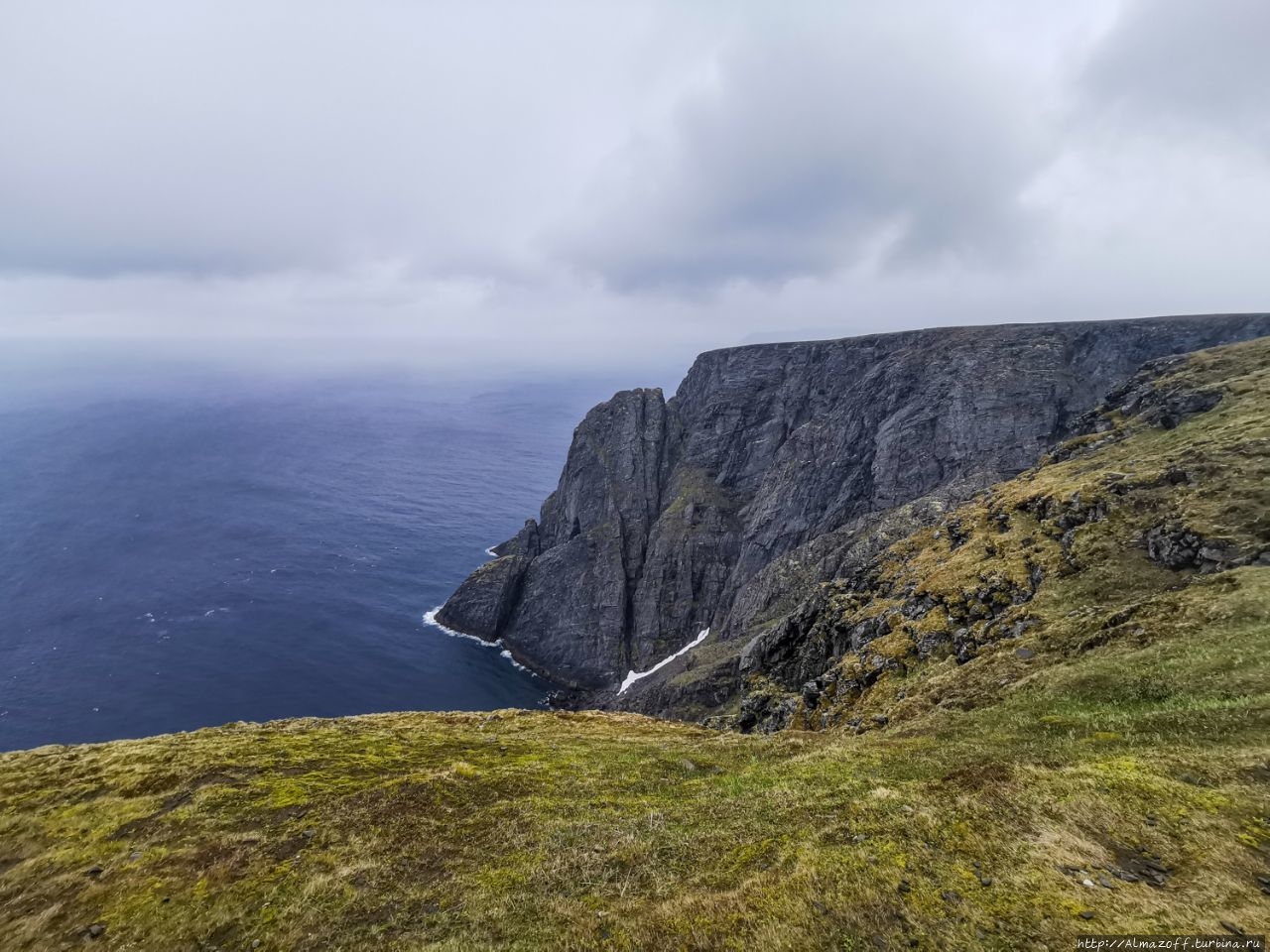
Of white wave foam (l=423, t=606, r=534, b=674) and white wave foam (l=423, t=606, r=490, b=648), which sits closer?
white wave foam (l=423, t=606, r=534, b=674)

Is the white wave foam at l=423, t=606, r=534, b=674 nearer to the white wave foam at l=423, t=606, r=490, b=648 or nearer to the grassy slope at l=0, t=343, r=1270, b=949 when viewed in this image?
the white wave foam at l=423, t=606, r=490, b=648

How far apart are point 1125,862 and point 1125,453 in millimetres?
66839

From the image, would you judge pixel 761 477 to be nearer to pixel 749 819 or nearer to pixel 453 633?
pixel 453 633

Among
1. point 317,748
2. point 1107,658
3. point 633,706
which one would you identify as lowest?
point 633,706

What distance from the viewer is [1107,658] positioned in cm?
2955

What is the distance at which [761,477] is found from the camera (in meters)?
174

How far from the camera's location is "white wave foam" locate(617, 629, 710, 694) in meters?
143

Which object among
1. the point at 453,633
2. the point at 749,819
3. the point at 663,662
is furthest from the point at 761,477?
the point at 749,819

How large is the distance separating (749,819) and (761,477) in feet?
516

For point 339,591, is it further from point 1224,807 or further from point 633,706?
point 1224,807

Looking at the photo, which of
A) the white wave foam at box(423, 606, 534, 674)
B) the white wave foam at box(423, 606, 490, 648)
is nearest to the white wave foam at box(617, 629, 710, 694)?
the white wave foam at box(423, 606, 534, 674)

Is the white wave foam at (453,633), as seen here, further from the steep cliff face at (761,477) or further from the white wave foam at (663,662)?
the white wave foam at (663,662)

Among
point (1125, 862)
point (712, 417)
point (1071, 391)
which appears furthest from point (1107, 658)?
point (712, 417)

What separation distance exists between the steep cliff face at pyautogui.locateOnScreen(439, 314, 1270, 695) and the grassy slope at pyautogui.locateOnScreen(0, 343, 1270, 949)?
76.3 m
